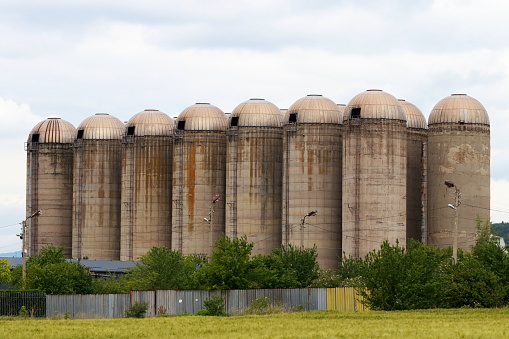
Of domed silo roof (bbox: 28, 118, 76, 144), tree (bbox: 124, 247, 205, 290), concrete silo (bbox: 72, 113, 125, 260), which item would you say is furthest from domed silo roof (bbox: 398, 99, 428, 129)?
domed silo roof (bbox: 28, 118, 76, 144)

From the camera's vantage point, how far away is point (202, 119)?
14300 cm

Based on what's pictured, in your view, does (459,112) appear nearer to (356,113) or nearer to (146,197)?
(356,113)

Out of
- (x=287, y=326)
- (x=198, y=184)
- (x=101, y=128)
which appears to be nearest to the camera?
(x=287, y=326)

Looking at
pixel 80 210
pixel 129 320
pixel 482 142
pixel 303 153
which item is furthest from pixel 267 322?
pixel 80 210

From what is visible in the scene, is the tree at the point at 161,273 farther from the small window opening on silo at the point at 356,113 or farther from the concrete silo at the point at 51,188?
the concrete silo at the point at 51,188

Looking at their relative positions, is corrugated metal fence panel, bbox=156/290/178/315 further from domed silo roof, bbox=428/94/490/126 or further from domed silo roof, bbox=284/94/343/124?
domed silo roof, bbox=428/94/490/126

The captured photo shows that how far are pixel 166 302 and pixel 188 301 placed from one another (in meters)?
2.25

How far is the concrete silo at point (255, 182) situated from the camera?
136 metres

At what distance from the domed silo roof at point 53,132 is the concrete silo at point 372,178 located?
48282 mm

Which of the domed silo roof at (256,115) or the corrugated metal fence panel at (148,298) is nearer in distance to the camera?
the corrugated metal fence panel at (148,298)

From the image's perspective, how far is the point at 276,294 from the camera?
90.2 meters

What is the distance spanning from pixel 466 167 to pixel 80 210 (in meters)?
53.0

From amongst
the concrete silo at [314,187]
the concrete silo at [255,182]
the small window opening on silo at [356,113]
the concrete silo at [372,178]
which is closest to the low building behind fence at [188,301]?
the concrete silo at [372,178]

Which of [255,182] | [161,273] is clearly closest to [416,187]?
[255,182]
